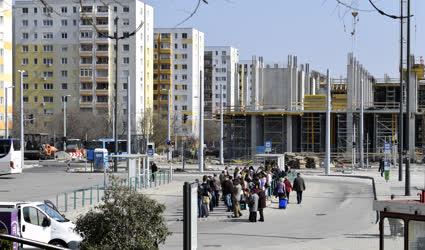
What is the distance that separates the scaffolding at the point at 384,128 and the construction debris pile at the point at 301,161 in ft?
34.7

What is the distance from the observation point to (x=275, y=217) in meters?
29.3

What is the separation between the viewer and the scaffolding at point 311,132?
278 ft

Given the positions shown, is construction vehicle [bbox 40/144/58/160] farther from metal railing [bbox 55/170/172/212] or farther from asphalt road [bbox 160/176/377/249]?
asphalt road [bbox 160/176/377/249]

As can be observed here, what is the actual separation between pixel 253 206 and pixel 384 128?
59.3 metres

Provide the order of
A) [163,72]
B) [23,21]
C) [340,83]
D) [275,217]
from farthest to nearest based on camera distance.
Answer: [163,72] → [23,21] → [340,83] → [275,217]

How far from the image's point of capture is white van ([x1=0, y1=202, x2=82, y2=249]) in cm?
1800

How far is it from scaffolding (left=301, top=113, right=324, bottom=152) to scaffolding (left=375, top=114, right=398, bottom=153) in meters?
6.31

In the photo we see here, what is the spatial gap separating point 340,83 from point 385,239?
9460 centimetres

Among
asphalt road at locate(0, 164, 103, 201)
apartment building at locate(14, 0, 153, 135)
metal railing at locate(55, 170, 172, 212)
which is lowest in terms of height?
asphalt road at locate(0, 164, 103, 201)

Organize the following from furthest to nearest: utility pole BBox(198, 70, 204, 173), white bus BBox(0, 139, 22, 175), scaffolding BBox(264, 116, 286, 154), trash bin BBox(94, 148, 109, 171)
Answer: scaffolding BBox(264, 116, 286, 154), trash bin BBox(94, 148, 109, 171), utility pole BBox(198, 70, 204, 173), white bus BBox(0, 139, 22, 175)

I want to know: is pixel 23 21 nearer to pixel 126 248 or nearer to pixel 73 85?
pixel 73 85

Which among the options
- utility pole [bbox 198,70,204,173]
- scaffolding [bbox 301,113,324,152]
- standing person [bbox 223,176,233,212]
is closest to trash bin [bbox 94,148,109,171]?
utility pole [bbox 198,70,204,173]

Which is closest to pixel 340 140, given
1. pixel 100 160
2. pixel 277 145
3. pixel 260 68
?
pixel 277 145

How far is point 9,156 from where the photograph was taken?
50500mm
